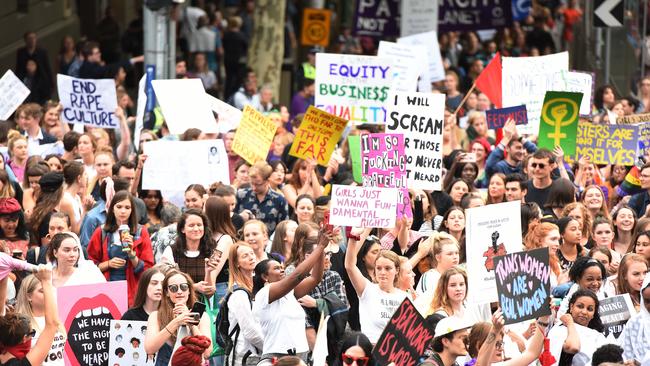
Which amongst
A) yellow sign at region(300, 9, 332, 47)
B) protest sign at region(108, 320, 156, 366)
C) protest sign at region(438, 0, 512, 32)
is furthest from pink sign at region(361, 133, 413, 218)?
yellow sign at region(300, 9, 332, 47)

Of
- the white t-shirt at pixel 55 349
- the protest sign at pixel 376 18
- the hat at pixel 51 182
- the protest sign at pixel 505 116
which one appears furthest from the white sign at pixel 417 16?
the white t-shirt at pixel 55 349

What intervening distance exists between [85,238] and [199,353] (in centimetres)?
356

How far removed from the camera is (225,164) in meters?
16.1

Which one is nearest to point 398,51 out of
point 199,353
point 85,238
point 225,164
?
point 225,164

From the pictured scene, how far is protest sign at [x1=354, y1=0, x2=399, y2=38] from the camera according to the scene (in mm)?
27453

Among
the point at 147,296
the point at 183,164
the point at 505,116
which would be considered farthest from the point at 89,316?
the point at 505,116

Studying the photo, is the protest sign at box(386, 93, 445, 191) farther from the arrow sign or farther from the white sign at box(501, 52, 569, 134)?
the arrow sign

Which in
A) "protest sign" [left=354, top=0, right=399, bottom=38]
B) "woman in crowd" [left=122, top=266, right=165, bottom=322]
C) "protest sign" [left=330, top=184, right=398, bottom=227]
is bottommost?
"protest sign" [left=354, top=0, right=399, bottom=38]

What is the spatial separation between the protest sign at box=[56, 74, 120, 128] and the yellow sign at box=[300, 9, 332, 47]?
11.2m

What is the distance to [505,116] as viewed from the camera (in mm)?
17875

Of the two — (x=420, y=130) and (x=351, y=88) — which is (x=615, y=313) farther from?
(x=351, y=88)

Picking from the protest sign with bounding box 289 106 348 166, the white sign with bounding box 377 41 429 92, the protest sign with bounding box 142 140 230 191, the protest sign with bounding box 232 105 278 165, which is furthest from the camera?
the white sign with bounding box 377 41 429 92

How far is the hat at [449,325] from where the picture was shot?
10.9m

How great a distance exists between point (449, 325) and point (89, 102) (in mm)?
8310
